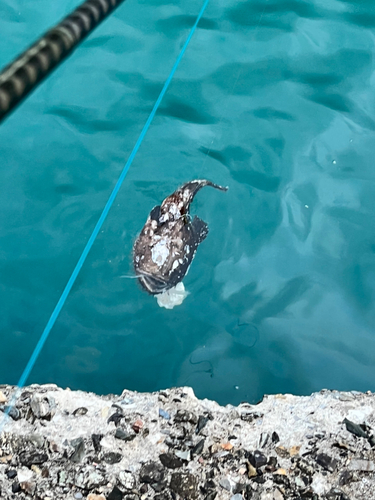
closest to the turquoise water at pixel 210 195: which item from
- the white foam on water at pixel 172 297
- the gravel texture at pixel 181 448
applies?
the white foam on water at pixel 172 297

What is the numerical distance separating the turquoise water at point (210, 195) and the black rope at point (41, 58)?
6.27 ft

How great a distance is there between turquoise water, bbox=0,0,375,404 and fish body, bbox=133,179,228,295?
0.57 feet

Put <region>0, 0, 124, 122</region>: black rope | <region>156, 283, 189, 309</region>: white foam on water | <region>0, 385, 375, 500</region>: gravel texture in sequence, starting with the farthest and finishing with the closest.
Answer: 1. <region>156, 283, 189, 309</region>: white foam on water
2. <region>0, 385, 375, 500</region>: gravel texture
3. <region>0, 0, 124, 122</region>: black rope

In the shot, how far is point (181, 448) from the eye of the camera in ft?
8.95

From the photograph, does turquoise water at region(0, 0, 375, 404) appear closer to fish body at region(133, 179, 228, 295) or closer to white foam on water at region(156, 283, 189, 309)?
white foam on water at region(156, 283, 189, 309)

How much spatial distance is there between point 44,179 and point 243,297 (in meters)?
2.20

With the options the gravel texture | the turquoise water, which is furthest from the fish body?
the gravel texture

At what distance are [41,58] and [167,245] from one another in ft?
6.43

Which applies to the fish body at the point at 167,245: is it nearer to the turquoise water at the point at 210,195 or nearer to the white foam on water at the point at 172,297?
the white foam on water at the point at 172,297

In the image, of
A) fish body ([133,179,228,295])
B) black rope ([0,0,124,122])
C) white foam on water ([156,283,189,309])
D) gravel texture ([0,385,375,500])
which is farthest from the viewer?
white foam on water ([156,283,189,309])

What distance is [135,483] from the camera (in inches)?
101

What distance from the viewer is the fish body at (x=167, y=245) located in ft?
12.4

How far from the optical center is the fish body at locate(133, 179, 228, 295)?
3.77m

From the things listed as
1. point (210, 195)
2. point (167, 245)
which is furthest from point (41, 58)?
point (210, 195)
